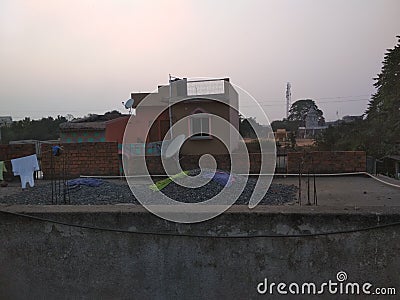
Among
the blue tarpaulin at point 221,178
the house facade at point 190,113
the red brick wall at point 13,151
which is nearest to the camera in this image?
the blue tarpaulin at point 221,178

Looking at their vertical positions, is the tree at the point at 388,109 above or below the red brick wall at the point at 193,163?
above

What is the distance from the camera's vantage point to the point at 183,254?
5.26 ft

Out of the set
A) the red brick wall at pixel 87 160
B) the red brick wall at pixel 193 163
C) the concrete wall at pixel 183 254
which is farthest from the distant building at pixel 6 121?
the concrete wall at pixel 183 254

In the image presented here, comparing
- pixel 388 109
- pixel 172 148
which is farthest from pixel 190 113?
pixel 388 109

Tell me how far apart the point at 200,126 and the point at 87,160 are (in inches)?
195

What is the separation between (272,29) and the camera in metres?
5.99

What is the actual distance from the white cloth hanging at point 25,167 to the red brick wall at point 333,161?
4.47m

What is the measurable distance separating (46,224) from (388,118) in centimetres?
1224

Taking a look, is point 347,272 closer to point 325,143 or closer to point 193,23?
point 193,23

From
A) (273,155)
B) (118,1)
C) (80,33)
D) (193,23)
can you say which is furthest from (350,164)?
(80,33)

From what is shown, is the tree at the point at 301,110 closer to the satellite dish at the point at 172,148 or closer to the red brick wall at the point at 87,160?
the satellite dish at the point at 172,148

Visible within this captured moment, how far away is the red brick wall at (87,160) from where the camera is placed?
624 cm

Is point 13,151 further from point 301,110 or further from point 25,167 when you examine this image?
point 301,110

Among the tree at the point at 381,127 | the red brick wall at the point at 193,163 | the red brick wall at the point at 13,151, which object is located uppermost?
the tree at the point at 381,127
